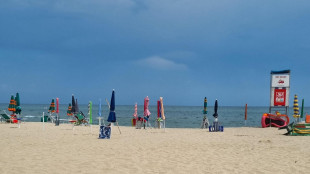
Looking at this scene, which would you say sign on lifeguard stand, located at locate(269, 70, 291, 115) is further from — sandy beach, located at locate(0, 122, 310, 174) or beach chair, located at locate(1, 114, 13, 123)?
beach chair, located at locate(1, 114, 13, 123)

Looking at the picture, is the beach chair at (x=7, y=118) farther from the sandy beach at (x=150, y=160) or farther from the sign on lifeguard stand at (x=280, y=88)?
the sign on lifeguard stand at (x=280, y=88)

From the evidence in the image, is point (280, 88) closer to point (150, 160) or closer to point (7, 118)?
point (150, 160)

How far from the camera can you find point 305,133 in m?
13.9

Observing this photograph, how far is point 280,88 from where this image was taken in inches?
830

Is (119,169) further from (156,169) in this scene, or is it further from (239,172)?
(239,172)

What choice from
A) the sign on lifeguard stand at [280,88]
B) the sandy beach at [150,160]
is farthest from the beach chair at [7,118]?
the sign on lifeguard stand at [280,88]

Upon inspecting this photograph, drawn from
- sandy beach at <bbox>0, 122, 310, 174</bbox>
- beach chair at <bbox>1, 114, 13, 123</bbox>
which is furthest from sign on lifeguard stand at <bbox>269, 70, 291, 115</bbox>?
beach chair at <bbox>1, 114, 13, 123</bbox>

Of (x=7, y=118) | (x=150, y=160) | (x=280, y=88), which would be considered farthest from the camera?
(x=280, y=88)

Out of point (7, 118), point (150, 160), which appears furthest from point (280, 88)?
point (7, 118)

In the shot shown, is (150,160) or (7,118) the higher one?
(150,160)

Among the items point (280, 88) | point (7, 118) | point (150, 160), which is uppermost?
point (280, 88)

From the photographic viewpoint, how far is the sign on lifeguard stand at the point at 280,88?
2092 cm

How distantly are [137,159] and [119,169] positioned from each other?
46.3 inches

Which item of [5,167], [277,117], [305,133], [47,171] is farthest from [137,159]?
[277,117]
